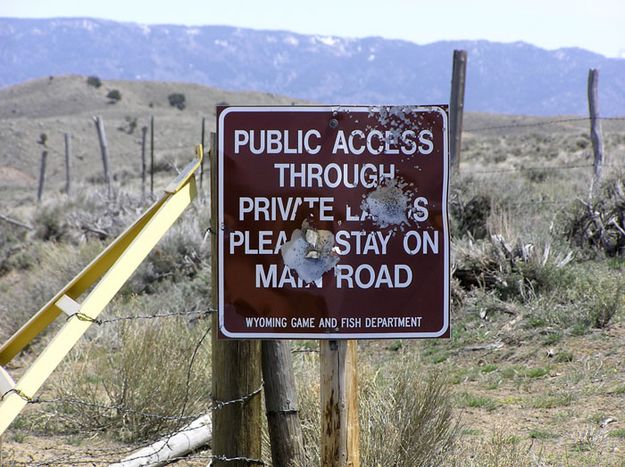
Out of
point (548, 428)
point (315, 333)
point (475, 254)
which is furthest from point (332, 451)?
point (475, 254)

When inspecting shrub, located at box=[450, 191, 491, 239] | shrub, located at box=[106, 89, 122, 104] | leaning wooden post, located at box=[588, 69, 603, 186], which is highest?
leaning wooden post, located at box=[588, 69, 603, 186]

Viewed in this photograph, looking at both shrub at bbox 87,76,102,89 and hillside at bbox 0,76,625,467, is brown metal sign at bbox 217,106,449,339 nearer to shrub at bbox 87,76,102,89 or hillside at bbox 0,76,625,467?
hillside at bbox 0,76,625,467

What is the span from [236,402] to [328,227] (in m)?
0.89

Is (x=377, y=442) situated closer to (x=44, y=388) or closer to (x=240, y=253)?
(x=240, y=253)

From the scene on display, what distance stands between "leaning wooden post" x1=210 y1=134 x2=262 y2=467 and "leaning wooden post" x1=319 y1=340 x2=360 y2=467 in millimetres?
367

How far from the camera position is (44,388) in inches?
311

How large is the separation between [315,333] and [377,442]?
4.03ft

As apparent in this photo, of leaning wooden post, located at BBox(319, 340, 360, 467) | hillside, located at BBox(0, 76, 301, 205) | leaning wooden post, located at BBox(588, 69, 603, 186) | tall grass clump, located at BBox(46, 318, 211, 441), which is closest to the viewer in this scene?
leaning wooden post, located at BBox(319, 340, 360, 467)

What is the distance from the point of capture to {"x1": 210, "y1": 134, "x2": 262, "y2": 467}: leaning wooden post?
375cm

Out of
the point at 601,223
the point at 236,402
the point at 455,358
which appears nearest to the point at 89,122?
the point at 601,223

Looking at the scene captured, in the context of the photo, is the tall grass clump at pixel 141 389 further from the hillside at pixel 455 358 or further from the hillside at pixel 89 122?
the hillside at pixel 89 122

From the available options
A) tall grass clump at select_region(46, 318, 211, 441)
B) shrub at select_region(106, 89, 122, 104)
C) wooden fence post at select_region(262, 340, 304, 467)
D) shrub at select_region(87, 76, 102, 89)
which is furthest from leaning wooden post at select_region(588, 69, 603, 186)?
→ shrub at select_region(87, 76, 102, 89)

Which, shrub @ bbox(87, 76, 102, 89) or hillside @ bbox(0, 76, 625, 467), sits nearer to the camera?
hillside @ bbox(0, 76, 625, 467)

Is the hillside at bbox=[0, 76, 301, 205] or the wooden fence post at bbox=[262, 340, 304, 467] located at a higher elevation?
the wooden fence post at bbox=[262, 340, 304, 467]
